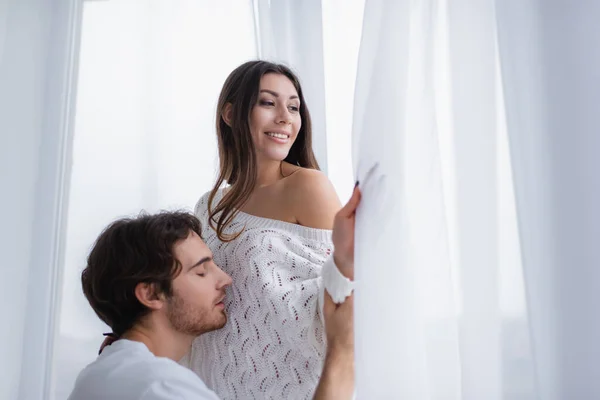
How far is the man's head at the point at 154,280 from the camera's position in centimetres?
129

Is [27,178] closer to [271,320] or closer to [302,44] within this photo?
[302,44]

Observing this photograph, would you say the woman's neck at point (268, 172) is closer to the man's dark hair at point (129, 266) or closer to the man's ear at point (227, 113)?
the man's ear at point (227, 113)

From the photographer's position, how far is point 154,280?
1.29 m

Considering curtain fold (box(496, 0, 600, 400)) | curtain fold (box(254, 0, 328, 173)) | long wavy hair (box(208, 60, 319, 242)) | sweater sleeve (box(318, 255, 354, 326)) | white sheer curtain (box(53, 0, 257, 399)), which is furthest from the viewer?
white sheer curtain (box(53, 0, 257, 399))

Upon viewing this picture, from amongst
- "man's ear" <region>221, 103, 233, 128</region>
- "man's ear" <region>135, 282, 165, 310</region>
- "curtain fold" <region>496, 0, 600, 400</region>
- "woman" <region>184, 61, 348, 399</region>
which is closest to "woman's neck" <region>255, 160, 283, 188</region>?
"woman" <region>184, 61, 348, 399</region>

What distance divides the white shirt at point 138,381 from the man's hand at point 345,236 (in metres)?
0.30

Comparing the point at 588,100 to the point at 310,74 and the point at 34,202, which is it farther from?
the point at 34,202

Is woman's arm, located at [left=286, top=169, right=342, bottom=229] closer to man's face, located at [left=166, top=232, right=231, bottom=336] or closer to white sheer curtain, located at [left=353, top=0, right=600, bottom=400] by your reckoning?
man's face, located at [left=166, top=232, right=231, bottom=336]

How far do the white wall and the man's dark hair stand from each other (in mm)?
626

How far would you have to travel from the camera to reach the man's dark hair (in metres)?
1.29

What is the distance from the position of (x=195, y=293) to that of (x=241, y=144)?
0.40 metres

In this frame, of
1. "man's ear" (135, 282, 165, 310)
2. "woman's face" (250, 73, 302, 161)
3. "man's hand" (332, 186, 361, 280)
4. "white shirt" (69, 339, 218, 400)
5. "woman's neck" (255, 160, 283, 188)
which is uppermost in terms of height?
"woman's face" (250, 73, 302, 161)

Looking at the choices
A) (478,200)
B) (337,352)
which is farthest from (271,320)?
(478,200)

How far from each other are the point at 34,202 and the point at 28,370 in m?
0.47
